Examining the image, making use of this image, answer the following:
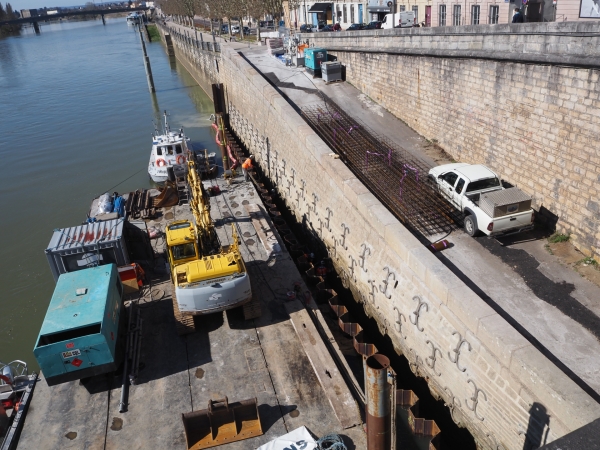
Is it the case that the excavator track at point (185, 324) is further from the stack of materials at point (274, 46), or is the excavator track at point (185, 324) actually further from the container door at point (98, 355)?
the stack of materials at point (274, 46)

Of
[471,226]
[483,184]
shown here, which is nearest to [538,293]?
[471,226]

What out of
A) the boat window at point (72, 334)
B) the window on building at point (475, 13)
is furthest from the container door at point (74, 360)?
the window on building at point (475, 13)

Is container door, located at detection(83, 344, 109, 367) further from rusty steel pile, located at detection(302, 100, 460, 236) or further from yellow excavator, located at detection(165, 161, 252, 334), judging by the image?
rusty steel pile, located at detection(302, 100, 460, 236)

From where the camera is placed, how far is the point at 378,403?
312 inches

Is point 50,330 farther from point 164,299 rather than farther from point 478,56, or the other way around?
point 478,56

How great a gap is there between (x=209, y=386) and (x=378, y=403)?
525cm

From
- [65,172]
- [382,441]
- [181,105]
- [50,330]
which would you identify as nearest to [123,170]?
[65,172]

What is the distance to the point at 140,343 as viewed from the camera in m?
13.2

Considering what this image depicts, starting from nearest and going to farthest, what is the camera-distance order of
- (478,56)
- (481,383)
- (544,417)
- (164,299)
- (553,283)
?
(544,417), (481,383), (553,283), (164,299), (478,56)

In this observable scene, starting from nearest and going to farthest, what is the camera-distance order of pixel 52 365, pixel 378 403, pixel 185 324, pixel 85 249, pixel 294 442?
1. pixel 378 403
2. pixel 294 442
3. pixel 52 365
4. pixel 185 324
5. pixel 85 249

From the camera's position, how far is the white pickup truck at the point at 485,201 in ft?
42.8

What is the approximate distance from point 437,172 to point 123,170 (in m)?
24.6

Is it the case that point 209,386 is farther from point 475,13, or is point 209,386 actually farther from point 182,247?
point 475,13

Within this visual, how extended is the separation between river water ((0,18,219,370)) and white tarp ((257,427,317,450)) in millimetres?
10238
